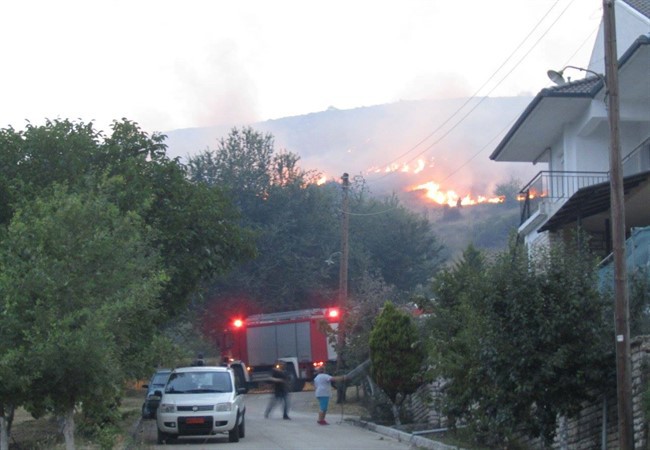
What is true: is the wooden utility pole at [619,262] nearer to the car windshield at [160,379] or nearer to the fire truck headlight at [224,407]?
the fire truck headlight at [224,407]

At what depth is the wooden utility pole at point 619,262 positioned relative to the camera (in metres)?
14.3

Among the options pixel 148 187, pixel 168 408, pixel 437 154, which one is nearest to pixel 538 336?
pixel 168 408

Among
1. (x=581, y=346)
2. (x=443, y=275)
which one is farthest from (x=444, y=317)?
(x=581, y=346)

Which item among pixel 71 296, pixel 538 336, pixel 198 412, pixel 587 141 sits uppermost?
pixel 587 141

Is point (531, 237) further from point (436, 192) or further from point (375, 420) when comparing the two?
point (436, 192)

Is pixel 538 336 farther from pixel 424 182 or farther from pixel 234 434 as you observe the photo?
pixel 424 182

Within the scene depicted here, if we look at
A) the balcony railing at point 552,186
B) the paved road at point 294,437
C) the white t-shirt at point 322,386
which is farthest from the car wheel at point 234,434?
the balcony railing at point 552,186

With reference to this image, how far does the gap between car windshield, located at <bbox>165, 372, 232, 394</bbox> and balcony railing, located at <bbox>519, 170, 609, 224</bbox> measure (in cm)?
1024

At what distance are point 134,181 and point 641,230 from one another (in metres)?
12.2

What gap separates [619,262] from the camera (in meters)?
14.6

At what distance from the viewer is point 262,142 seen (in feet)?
199

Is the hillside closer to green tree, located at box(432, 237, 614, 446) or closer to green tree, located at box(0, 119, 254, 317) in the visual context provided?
green tree, located at box(0, 119, 254, 317)

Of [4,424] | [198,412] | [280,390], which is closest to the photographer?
[4,424]

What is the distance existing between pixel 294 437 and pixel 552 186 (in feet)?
34.6
